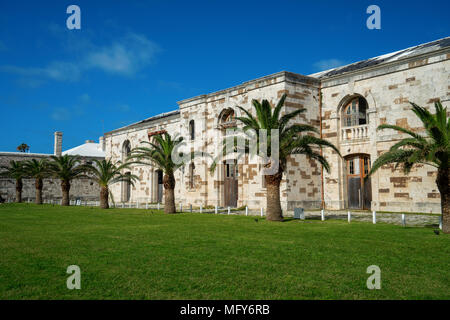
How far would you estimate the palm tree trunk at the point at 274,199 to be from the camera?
16.9m

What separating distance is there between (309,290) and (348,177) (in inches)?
→ 759

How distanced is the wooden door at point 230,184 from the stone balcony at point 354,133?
827 centimetres

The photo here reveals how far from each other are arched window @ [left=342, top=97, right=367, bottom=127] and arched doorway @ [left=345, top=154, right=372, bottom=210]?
208 cm

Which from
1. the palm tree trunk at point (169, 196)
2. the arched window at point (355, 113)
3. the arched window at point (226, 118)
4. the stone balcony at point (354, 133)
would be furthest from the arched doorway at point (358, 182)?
the palm tree trunk at point (169, 196)

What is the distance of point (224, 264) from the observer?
24.4 ft

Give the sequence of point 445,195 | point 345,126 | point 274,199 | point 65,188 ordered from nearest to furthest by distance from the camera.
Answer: point 445,195
point 274,199
point 345,126
point 65,188

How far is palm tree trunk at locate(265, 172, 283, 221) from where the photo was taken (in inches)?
664

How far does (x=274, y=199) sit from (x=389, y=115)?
30.5ft

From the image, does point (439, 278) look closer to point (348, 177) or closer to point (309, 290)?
point (309, 290)

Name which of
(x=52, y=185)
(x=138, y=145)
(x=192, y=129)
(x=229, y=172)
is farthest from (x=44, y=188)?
(x=229, y=172)

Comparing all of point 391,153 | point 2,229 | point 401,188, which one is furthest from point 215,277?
point 401,188

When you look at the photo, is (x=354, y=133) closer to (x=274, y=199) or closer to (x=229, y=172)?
(x=274, y=199)

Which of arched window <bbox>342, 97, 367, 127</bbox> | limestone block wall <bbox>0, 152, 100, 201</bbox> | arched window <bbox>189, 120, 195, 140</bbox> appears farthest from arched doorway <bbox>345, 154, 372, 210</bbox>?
limestone block wall <bbox>0, 152, 100, 201</bbox>

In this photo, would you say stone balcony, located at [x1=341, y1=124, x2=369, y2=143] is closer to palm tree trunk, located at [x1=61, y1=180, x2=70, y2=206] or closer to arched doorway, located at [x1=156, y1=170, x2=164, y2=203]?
arched doorway, located at [x1=156, y1=170, x2=164, y2=203]
